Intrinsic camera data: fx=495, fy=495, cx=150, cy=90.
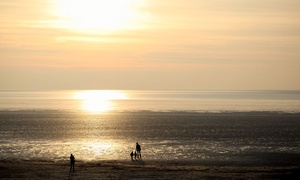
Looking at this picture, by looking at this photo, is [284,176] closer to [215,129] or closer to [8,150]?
[8,150]

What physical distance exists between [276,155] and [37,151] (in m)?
24.0

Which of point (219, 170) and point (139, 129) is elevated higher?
point (139, 129)

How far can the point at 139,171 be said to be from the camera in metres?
37.1

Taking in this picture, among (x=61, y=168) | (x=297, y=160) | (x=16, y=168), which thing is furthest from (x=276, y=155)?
(x=16, y=168)

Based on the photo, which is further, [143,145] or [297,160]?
[143,145]

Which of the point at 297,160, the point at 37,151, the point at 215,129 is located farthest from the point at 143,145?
the point at 215,129

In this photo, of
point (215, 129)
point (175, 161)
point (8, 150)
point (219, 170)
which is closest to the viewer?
point (219, 170)

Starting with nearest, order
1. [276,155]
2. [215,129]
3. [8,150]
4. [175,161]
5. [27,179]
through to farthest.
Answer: [27,179], [175,161], [276,155], [8,150], [215,129]

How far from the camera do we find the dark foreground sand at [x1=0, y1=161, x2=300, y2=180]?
34.6 meters

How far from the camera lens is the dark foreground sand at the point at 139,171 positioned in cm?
3462

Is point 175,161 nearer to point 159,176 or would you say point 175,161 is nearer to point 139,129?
point 159,176

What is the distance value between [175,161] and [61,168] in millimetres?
10776

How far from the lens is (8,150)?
5159 centimetres

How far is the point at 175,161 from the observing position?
1734 inches
